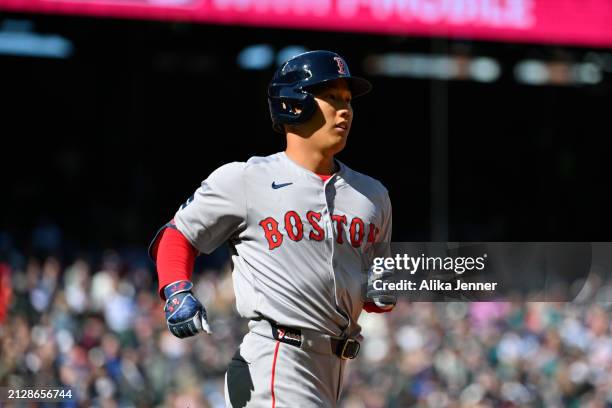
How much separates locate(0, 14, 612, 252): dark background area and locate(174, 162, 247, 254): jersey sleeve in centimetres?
788

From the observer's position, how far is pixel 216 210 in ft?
9.07

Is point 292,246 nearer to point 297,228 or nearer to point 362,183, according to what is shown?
point 297,228

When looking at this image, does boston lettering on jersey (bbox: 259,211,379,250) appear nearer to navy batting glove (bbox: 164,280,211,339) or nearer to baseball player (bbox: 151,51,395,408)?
baseball player (bbox: 151,51,395,408)

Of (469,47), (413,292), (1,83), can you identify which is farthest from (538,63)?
(413,292)

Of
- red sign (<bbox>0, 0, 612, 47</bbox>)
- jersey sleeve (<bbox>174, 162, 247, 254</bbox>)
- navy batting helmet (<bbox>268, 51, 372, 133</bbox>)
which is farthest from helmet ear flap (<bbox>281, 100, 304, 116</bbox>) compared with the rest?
red sign (<bbox>0, 0, 612, 47</bbox>)

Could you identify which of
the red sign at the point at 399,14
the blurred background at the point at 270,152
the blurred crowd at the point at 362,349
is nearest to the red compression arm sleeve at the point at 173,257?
the blurred background at the point at 270,152

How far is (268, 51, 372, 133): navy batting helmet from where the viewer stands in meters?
2.83

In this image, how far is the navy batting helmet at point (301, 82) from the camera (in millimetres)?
2828

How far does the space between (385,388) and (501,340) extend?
114cm

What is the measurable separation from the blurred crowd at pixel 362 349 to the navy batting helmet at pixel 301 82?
4517 millimetres

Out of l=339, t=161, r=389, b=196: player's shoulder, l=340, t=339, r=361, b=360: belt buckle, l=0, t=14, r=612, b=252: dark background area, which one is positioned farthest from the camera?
l=0, t=14, r=612, b=252: dark background area

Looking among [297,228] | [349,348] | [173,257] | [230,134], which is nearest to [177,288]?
[173,257]

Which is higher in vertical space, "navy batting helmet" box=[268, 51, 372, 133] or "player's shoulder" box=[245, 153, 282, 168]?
"navy batting helmet" box=[268, 51, 372, 133]

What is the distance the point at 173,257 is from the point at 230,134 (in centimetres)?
1021
